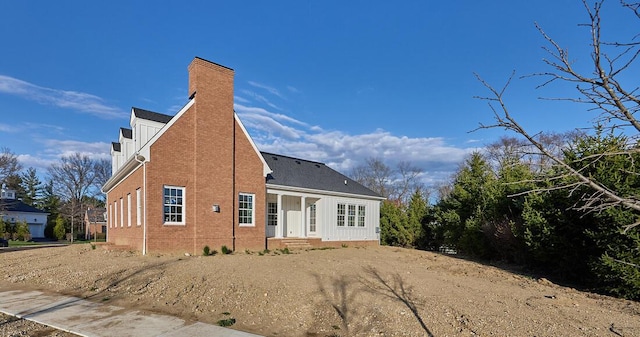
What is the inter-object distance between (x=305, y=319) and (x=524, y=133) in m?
5.64

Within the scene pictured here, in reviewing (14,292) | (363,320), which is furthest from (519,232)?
(14,292)

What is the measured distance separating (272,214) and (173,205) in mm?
6643

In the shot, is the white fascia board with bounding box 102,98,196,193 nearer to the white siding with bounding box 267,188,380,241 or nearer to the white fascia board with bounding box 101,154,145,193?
the white fascia board with bounding box 101,154,145,193

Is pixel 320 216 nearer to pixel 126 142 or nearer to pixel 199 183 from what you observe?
pixel 199 183

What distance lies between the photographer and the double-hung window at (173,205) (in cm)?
1473

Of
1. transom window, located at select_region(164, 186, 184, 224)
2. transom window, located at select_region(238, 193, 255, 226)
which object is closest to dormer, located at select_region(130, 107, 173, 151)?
transom window, located at select_region(164, 186, 184, 224)

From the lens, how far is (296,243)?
63.5 feet

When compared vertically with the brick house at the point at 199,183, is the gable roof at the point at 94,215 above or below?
below

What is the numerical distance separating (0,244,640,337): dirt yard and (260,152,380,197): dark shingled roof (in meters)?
8.27

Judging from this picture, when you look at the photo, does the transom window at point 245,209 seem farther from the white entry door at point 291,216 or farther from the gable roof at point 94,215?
the gable roof at point 94,215

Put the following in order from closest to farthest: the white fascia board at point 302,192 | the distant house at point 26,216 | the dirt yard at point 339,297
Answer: the dirt yard at point 339,297
the white fascia board at point 302,192
the distant house at point 26,216

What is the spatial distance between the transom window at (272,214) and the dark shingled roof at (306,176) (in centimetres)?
159

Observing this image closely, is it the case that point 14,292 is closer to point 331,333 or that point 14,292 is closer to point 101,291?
point 101,291

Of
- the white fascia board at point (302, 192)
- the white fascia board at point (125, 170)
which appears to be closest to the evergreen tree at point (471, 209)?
the white fascia board at point (302, 192)
